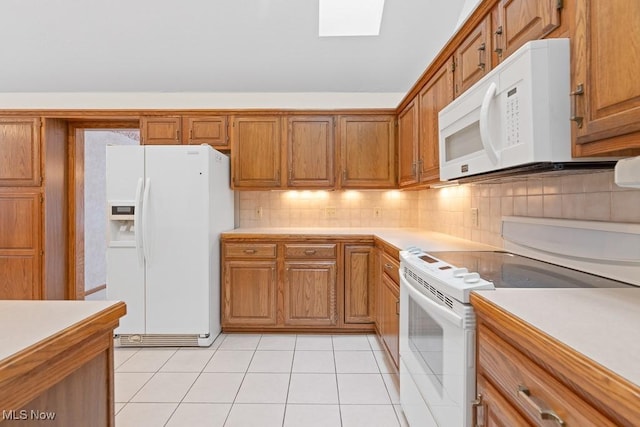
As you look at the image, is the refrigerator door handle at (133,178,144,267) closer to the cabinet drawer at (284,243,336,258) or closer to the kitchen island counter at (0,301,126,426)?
the cabinet drawer at (284,243,336,258)

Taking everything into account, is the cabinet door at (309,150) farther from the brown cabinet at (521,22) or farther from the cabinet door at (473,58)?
the brown cabinet at (521,22)

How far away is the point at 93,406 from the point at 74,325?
0.85 feet

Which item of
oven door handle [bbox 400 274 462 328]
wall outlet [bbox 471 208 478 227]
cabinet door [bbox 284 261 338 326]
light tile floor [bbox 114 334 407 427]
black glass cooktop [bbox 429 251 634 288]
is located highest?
wall outlet [bbox 471 208 478 227]

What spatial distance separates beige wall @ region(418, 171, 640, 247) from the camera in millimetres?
1225

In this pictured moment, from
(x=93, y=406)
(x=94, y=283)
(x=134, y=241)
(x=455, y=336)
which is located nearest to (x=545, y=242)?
(x=455, y=336)

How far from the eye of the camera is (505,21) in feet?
4.58

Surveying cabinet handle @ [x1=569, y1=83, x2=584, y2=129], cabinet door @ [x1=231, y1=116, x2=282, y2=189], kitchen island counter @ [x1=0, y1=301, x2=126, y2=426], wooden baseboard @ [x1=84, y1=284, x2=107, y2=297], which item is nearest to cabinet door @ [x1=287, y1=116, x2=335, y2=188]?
cabinet door @ [x1=231, y1=116, x2=282, y2=189]

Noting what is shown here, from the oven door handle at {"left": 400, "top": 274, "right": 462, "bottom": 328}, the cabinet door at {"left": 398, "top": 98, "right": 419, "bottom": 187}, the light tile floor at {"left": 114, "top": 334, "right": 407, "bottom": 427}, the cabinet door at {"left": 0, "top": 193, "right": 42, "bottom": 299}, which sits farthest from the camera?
the cabinet door at {"left": 0, "top": 193, "right": 42, "bottom": 299}

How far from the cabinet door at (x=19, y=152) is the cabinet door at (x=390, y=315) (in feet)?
11.0

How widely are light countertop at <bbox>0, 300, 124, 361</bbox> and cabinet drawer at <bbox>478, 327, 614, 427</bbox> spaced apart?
3.28 feet

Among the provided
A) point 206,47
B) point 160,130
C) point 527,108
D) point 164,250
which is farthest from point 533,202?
point 160,130

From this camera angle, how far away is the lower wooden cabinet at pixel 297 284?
296 cm

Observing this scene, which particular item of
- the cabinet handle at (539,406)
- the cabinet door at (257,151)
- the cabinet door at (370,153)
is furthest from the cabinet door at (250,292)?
the cabinet handle at (539,406)

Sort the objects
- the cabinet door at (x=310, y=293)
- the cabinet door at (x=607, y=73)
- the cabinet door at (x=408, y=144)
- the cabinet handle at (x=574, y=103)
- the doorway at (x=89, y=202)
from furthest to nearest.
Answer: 1. the doorway at (x=89, y=202)
2. the cabinet door at (x=310, y=293)
3. the cabinet door at (x=408, y=144)
4. the cabinet handle at (x=574, y=103)
5. the cabinet door at (x=607, y=73)
